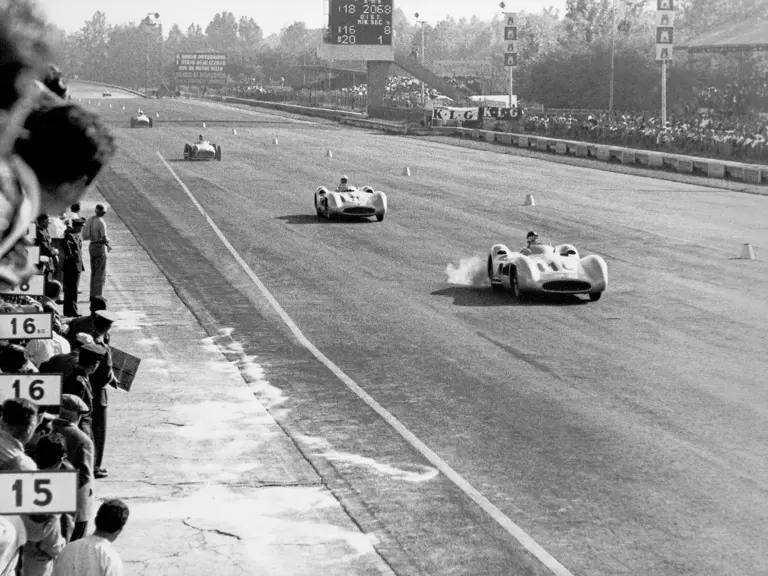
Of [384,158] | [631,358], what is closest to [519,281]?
[631,358]

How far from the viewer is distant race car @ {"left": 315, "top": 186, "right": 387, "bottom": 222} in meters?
38.5

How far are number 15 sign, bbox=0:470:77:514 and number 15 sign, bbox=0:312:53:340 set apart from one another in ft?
11.3

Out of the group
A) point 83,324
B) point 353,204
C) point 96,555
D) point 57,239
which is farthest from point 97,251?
point 96,555

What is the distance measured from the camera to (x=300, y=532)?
11492 millimetres

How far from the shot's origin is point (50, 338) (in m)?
9.53

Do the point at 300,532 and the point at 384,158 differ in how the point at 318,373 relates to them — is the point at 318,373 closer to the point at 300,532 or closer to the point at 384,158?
the point at 300,532

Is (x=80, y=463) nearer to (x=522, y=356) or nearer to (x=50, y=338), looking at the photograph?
(x=50, y=338)

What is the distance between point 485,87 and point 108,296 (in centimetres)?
14731

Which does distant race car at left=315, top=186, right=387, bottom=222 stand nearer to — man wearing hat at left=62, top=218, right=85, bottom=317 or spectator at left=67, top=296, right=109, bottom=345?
man wearing hat at left=62, top=218, right=85, bottom=317

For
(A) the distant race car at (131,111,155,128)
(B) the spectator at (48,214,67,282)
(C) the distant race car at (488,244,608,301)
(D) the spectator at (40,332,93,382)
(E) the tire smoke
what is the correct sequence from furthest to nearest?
(A) the distant race car at (131,111,155,128), (E) the tire smoke, (C) the distant race car at (488,244,608,301), (B) the spectator at (48,214,67,282), (D) the spectator at (40,332,93,382)

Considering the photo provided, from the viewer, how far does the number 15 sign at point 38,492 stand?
5.57m

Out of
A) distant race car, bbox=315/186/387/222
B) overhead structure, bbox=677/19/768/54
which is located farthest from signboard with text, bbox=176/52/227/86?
distant race car, bbox=315/186/387/222

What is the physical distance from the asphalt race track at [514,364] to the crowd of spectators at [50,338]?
1.05 m

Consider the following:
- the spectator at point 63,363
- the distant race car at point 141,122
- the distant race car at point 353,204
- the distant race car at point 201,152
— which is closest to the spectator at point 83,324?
the spectator at point 63,363
